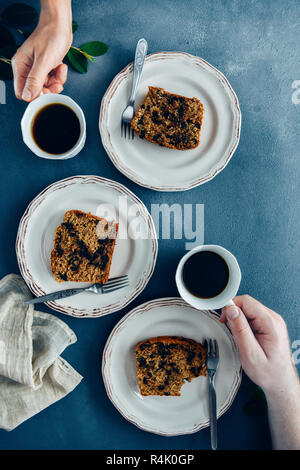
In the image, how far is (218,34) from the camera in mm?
1271

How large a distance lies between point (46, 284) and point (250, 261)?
2.34ft

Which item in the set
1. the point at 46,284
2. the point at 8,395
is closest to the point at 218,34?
the point at 46,284

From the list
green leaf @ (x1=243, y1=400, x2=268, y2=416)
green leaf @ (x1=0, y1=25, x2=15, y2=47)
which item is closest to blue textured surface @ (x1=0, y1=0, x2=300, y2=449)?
green leaf @ (x1=243, y1=400, x2=268, y2=416)

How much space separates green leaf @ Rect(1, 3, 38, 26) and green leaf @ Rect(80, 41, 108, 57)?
0.64 ft

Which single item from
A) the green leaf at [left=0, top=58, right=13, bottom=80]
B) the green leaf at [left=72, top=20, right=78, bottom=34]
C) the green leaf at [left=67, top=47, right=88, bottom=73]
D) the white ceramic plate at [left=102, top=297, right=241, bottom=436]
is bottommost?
the white ceramic plate at [left=102, top=297, right=241, bottom=436]

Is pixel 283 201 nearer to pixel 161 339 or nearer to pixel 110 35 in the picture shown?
pixel 161 339

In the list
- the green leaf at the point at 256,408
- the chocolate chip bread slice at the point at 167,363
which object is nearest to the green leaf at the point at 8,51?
the chocolate chip bread slice at the point at 167,363

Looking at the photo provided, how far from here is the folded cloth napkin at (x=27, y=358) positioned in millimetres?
1207

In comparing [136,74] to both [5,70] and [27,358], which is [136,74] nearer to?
[5,70]

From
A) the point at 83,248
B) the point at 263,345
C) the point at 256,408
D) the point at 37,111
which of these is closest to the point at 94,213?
the point at 83,248

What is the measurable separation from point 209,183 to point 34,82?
66 centimetres

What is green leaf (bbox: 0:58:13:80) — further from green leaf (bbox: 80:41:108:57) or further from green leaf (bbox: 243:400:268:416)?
green leaf (bbox: 243:400:268:416)

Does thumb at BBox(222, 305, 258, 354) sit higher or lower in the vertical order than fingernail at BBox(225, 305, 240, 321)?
lower

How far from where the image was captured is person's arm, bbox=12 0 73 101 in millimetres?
1121
